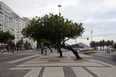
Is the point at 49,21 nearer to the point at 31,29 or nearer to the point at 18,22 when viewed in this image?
the point at 31,29

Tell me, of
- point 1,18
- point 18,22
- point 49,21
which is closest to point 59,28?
point 49,21

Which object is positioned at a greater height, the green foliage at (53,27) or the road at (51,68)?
the green foliage at (53,27)

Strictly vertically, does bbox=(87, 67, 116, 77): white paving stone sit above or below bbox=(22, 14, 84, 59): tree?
below

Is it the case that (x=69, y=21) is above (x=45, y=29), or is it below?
above

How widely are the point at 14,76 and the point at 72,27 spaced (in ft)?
41.9

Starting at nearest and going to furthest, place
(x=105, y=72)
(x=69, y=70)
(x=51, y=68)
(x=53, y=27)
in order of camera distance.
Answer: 1. (x=105, y=72)
2. (x=69, y=70)
3. (x=51, y=68)
4. (x=53, y=27)

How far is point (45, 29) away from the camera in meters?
18.6

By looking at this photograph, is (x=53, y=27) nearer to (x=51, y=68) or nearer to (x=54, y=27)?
(x=54, y=27)

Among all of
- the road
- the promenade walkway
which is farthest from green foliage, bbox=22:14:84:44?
the promenade walkway

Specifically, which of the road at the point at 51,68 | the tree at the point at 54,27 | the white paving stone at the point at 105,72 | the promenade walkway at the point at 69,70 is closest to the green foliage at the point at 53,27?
the tree at the point at 54,27

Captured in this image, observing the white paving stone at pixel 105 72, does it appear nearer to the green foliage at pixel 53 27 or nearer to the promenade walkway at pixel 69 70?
the promenade walkway at pixel 69 70

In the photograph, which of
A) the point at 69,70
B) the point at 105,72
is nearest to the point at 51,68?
the point at 69,70

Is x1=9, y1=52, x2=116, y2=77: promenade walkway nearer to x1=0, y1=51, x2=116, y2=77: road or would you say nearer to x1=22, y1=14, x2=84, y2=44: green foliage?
x1=0, y1=51, x2=116, y2=77: road

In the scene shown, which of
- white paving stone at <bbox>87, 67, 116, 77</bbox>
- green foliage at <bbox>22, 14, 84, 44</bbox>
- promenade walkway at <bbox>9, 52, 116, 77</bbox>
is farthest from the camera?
green foliage at <bbox>22, 14, 84, 44</bbox>
